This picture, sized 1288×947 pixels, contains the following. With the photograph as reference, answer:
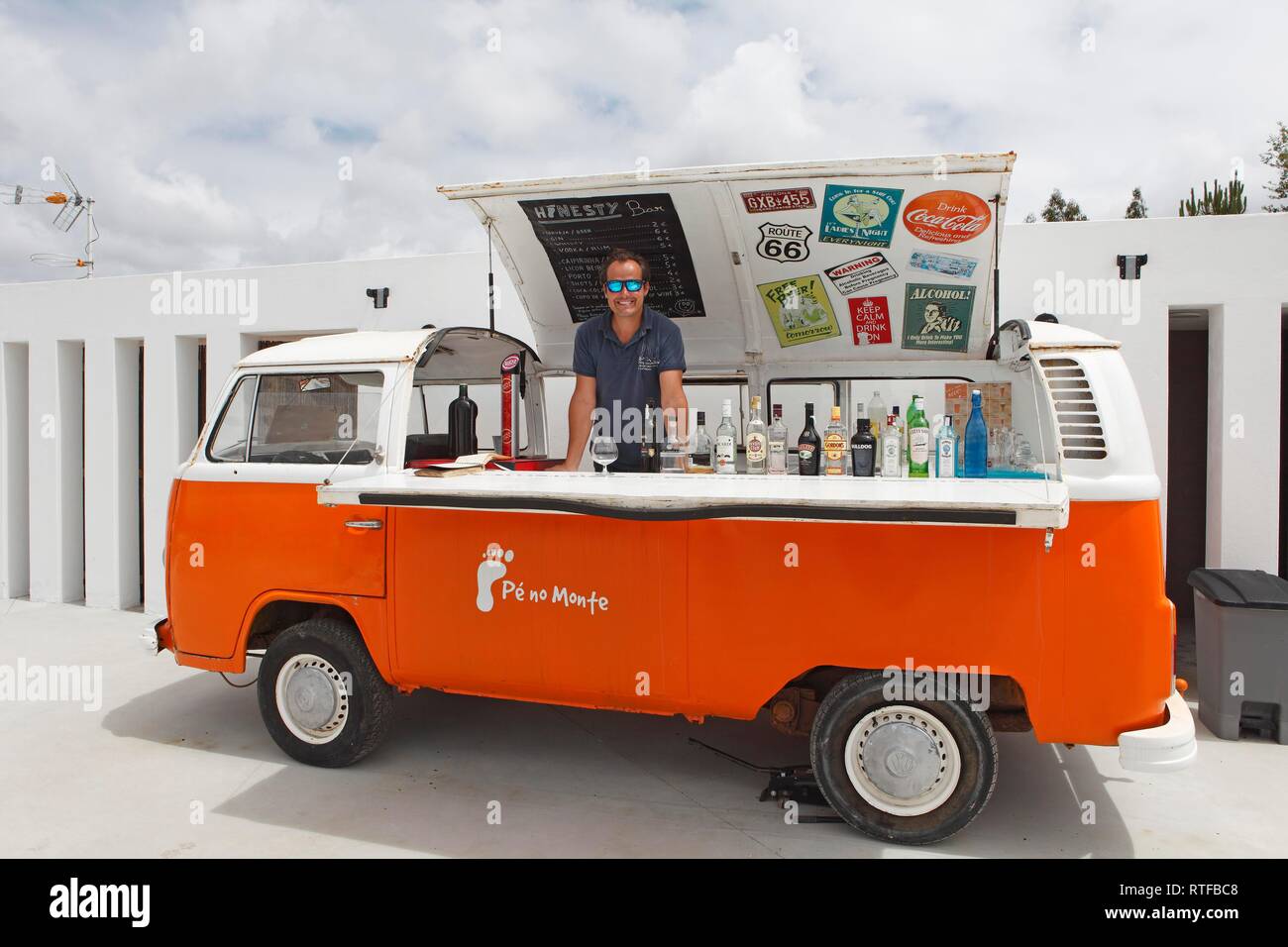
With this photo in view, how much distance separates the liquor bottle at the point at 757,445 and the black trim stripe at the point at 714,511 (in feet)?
3.38

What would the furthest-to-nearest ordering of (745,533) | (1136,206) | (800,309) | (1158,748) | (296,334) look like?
(1136,206), (296,334), (800,309), (745,533), (1158,748)

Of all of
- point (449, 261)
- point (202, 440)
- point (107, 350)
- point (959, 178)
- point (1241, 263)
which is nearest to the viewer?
point (959, 178)

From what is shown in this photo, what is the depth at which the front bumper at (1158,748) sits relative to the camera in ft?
10.5

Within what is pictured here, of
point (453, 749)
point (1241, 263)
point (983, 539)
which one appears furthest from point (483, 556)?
point (1241, 263)

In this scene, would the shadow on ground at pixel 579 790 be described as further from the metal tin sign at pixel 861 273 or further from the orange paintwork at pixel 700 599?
the metal tin sign at pixel 861 273

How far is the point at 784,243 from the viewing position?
4684 mm

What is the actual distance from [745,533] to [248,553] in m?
2.75

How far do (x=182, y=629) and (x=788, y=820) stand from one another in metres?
3.50

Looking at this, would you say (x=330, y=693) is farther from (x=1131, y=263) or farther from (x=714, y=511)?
(x=1131, y=263)

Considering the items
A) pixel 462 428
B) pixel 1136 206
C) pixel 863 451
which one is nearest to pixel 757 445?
pixel 863 451

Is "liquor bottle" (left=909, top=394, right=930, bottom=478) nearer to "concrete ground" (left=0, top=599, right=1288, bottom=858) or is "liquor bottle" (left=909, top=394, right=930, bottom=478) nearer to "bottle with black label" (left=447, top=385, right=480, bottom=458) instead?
"concrete ground" (left=0, top=599, right=1288, bottom=858)
